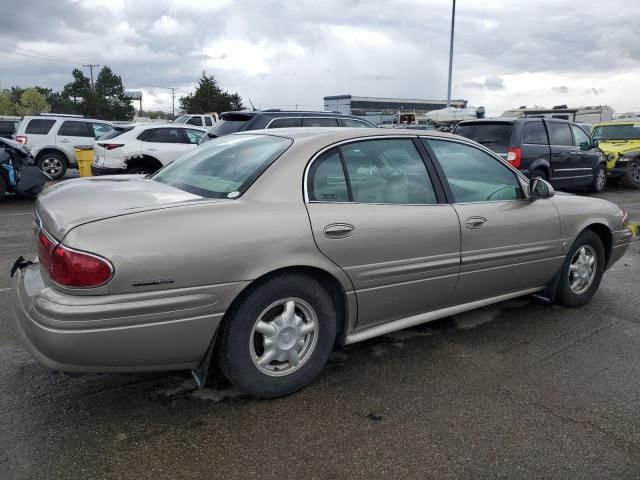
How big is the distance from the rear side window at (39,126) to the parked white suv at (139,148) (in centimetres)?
335

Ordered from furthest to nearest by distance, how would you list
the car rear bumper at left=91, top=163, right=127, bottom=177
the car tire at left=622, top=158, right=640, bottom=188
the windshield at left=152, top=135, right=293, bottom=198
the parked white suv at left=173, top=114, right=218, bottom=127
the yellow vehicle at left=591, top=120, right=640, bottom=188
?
the parked white suv at left=173, top=114, right=218, bottom=127 → the car tire at left=622, top=158, right=640, bottom=188 → the yellow vehicle at left=591, top=120, right=640, bottom=188 → the car rear bumper at left=91, top=163, right=127, bottom=177 → the windshield at left=152, top=135, right=293, bottom=198

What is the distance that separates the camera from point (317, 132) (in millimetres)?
3428

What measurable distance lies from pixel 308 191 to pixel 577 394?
6.45ft

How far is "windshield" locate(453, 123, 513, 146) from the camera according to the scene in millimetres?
10117

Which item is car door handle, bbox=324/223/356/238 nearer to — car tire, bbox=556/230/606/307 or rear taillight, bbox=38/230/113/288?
rear taillight, bbox=38/230/113/288

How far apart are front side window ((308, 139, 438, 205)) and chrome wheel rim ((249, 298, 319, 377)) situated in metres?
0.65

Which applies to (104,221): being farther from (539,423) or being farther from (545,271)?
(545,271)

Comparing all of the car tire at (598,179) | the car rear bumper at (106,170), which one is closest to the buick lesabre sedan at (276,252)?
the car rear bumper at (106,170)

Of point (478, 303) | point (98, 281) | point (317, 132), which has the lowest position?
point (478, 303)

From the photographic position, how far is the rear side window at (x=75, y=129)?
14750 millimetres

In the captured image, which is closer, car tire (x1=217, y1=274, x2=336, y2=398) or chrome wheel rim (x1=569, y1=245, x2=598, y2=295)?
car tire (x1=217, y1=274, x2=336, y2=398)

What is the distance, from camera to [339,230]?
3.05 m

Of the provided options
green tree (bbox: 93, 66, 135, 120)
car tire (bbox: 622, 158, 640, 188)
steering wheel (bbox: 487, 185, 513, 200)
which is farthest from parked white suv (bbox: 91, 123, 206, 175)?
green tree (bbox: 93, 66, 135, 120)

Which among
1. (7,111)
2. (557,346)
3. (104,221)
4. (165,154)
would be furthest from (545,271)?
(7,111)
